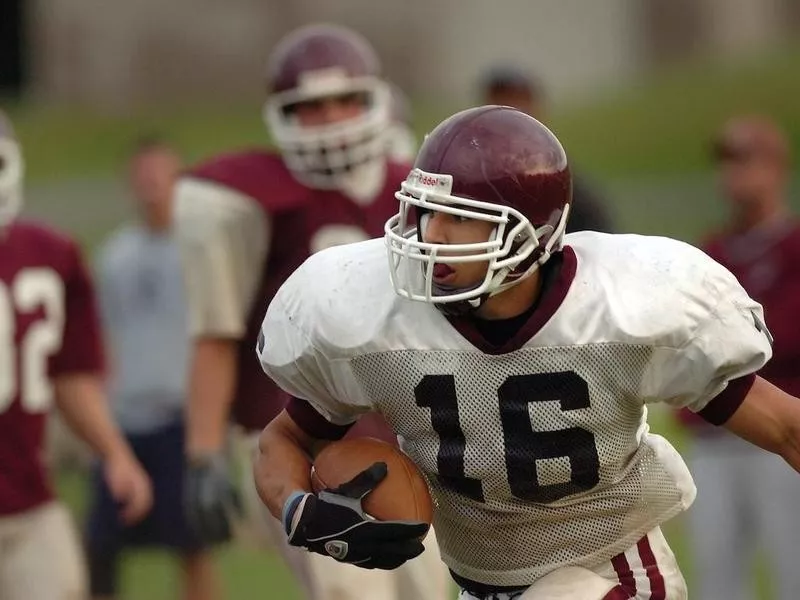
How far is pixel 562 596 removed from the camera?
10.0 feet

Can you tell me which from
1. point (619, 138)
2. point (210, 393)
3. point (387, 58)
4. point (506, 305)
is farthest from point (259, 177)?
point (387, 58)

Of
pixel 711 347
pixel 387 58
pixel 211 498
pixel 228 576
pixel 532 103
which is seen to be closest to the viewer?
pixel 711 347

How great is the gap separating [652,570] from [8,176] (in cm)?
231

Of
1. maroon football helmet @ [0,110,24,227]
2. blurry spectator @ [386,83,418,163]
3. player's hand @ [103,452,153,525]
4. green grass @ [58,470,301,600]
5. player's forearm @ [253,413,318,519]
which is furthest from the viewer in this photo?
green grass @ [58,470,301,600]

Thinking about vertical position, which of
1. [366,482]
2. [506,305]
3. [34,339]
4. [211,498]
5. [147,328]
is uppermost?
[506,305]

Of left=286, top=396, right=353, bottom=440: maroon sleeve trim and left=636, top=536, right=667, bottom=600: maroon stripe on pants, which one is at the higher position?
left=286, top=396, right=353, bottom=440: maroon sleeve trim

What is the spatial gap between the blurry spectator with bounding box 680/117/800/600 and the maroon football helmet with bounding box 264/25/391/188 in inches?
51.6

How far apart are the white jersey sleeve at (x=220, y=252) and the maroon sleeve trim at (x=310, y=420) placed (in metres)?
1.09

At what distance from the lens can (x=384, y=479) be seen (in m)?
2.93

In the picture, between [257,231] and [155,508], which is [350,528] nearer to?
[257,231]

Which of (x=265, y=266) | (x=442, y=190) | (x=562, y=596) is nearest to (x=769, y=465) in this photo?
(x=265, y=266)

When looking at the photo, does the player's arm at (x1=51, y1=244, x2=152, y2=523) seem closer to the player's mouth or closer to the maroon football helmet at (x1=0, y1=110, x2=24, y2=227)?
the maroon football helmet at (x1=0, y1=110, x2=24, y2=227)

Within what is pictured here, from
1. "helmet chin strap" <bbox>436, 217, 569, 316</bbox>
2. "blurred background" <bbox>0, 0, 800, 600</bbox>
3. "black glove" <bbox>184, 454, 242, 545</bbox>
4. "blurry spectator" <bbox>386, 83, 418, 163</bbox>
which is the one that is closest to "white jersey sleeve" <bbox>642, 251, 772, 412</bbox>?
"helmet chin strap" <bbox>436, 217, 569, 316</bbox>

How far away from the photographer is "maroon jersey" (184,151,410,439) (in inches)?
168
